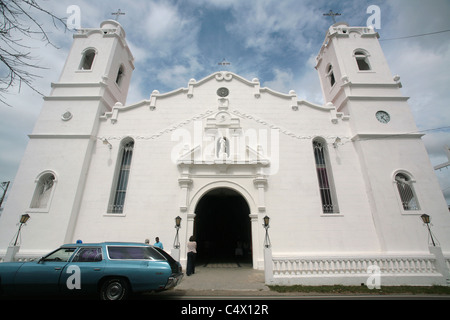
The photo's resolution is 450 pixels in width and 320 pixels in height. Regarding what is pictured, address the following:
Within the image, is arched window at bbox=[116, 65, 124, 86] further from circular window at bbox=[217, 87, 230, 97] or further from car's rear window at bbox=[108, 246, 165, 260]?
car's rear window at bbox=[108, 246, 165, 260]

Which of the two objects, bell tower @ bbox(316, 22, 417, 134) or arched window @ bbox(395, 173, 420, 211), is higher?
bell tower @ bbox(316, 22, 417, 134)

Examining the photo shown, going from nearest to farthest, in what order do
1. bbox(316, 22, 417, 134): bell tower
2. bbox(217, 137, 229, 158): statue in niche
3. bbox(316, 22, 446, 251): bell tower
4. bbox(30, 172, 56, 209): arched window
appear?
bbox(316, 22, 446, 251): bell tower < bbox(30, 172, 56, 209): arched window < bbox(217, 137, 229, 158): statue in niche < bbox(316, 22, 417, 134): bell tower

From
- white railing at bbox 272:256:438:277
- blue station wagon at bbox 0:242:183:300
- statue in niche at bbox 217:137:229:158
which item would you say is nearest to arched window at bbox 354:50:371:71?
statue in niche at bbox 217:137:229:158

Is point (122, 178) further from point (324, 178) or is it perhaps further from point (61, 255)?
point (324, 178)

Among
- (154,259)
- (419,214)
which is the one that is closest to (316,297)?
(154,259)

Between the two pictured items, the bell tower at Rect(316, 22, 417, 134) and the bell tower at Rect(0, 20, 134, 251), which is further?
the bell tower at Rect(316, 22, 417, 134)

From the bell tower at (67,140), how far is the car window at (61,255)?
5479 millimetres

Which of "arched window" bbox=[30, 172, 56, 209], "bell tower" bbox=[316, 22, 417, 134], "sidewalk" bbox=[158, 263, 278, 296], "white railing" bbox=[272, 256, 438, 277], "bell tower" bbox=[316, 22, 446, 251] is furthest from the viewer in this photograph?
"bell tower" bbox=[316, 22, 417, 134]

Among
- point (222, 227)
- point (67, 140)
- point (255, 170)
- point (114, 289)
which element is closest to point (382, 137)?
point (255, 170)

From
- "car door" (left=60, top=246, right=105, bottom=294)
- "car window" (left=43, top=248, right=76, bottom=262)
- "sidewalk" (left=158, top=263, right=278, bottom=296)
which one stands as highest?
"car window" (left=43, top=248, right=76, bottom=262)

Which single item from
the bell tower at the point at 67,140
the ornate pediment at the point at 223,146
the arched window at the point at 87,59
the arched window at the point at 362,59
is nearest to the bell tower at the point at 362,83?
the arched window at the point at 362,59

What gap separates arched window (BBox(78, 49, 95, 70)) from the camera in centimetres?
1476

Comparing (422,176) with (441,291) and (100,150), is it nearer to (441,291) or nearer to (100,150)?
(441,291)
